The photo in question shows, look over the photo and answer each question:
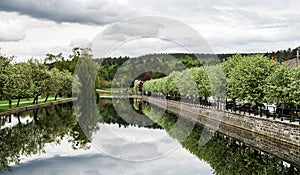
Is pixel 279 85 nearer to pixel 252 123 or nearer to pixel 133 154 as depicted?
pixel 252 123

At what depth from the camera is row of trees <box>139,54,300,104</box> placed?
27042 mm

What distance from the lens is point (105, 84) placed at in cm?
13725

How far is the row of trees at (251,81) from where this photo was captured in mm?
27042

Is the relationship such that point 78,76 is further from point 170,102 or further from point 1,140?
point 1,140

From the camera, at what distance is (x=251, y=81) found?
33438mm

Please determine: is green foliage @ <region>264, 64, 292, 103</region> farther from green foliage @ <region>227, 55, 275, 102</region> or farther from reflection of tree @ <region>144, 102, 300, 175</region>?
reflection of tree @ <region>144, 102, 300, 175</region>

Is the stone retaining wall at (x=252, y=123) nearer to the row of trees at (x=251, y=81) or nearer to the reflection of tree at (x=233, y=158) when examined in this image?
the row of trees at (x=251, y=81)

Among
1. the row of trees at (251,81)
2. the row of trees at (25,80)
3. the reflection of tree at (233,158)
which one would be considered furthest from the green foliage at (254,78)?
the row of trees at (25,80)

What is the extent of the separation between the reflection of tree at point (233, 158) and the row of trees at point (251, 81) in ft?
14.5

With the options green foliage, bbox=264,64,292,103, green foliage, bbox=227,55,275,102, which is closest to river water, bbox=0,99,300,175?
green foliage, bbox=264,64,292,103

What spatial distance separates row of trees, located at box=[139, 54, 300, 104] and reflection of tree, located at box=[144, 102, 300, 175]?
4435 millimetres

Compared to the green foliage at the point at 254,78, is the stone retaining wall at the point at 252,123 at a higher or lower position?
lower

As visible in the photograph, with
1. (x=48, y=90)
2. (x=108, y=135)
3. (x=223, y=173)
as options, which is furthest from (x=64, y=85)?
(x=223, y=173)

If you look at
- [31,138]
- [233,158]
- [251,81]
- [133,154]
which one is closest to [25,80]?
[31,138]
